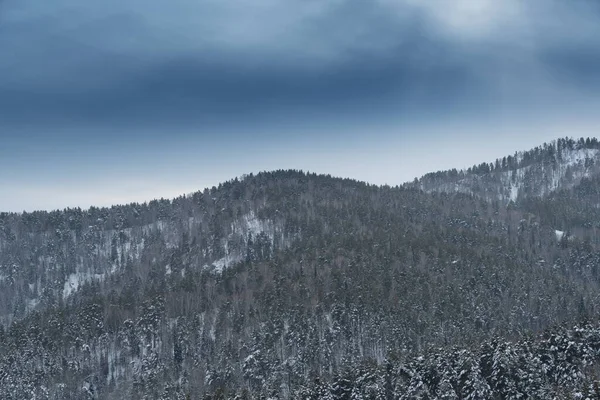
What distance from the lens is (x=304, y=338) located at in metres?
159

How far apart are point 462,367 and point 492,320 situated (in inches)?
3469

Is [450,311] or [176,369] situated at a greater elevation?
[450,311]

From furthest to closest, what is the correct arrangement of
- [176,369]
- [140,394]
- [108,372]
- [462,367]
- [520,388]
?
[108,372] → [176,369] → [140,394] → [462,367] → [520,388]

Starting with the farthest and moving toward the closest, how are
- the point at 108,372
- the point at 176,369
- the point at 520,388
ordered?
the point at 108,372, the point at 176,369, the point at 520,388

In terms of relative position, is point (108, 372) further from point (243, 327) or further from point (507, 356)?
point (507, 356)

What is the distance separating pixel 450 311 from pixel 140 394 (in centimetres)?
9086

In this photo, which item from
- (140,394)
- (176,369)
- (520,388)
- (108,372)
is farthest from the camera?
(108,372)

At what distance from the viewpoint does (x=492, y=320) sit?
565ft

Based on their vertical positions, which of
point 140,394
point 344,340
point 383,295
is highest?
point 383,295

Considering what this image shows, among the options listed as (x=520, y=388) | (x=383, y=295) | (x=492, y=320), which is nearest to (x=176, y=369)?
(x=383, y=295)

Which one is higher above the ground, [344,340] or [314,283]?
[314,283]

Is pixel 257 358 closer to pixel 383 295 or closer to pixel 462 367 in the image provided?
pixel 383 295

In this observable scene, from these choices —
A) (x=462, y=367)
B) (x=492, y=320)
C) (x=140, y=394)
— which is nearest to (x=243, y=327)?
(x=140, y=394)

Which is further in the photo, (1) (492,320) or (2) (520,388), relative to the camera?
(1) (492,320)
